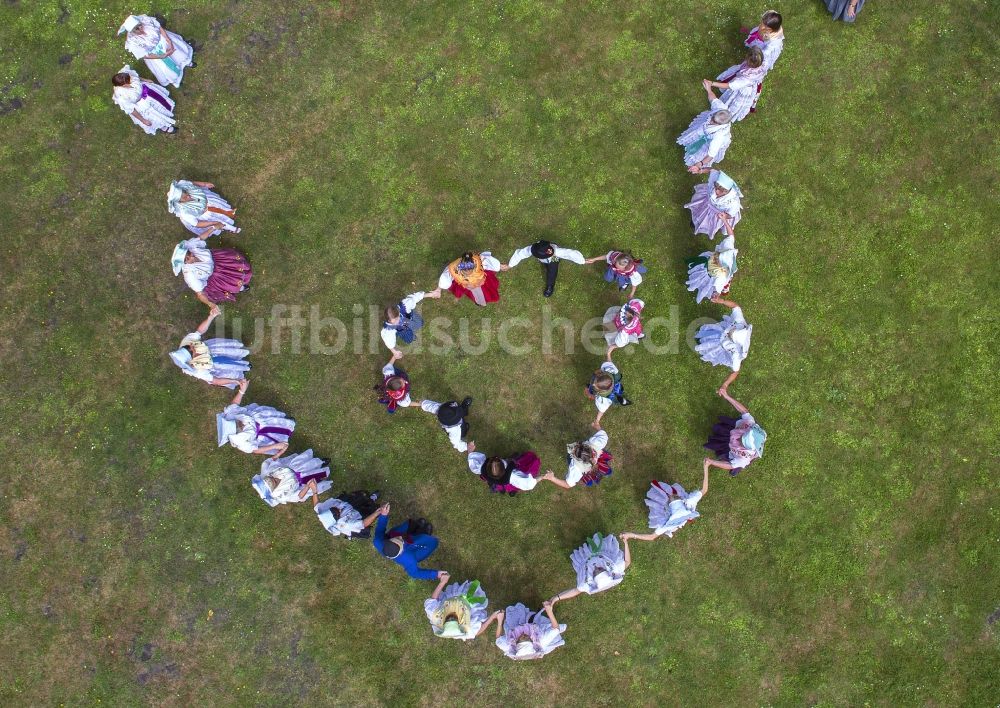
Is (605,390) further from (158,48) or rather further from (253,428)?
(158,48)

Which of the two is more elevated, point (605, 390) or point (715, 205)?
point (715, 205)

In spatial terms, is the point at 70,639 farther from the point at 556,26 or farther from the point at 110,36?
the point at 556,26

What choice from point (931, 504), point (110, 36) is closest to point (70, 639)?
point (110, 36)

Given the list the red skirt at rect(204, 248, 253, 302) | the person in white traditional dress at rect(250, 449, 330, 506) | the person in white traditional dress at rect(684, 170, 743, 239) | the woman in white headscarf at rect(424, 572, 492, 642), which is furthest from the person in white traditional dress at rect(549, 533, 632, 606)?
the red skirt at rect(204, 248, 253, 302)

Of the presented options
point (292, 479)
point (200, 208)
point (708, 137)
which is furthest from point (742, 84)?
point (292, 479)

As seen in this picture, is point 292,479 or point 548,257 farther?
point 548,257

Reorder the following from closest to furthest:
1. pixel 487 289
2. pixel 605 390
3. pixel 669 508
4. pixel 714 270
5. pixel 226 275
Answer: pixel 605 390 → pixel 714 270 → pixel 669 508 → pixel 226 275 → pixel 487 289

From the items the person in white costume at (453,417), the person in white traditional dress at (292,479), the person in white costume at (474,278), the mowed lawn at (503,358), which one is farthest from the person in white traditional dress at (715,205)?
the person in white traditional dress at (292,479)
